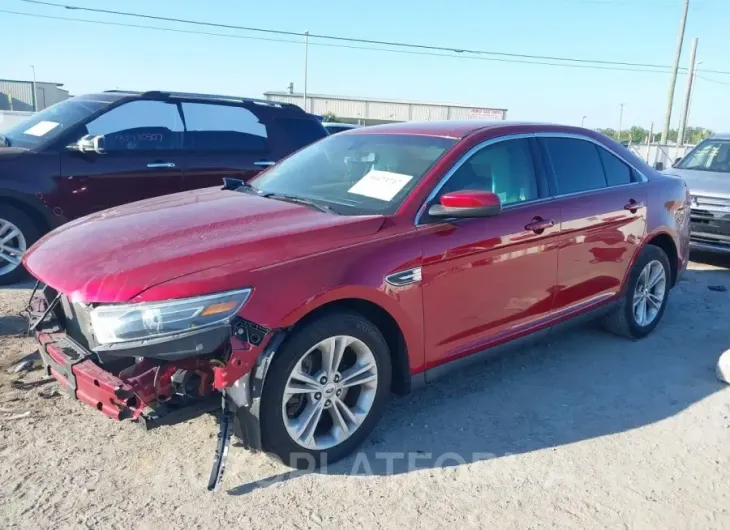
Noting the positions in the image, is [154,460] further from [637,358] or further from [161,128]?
[161,128]

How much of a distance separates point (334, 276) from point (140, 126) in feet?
14.5

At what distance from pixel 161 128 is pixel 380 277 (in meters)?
4.42

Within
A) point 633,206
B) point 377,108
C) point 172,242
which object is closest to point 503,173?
point 633,206

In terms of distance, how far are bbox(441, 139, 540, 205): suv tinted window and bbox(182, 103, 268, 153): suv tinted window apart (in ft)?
12.7

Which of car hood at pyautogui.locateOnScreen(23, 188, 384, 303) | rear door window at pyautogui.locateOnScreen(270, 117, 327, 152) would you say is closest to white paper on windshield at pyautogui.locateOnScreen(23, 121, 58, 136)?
rear door window at pyautogui.locateOnScreen(270, 117, 327, 152)

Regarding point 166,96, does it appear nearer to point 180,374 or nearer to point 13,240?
point 13,240

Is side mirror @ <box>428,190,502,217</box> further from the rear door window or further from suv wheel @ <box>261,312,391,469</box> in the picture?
the rear door window

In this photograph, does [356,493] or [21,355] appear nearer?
[356,493]

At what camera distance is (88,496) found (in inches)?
112

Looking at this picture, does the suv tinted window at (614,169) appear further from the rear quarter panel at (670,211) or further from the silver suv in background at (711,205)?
the silver suv in background at (711,205)

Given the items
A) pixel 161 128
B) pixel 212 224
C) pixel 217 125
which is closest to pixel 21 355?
pixel 212 224

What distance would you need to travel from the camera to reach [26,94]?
4866cm

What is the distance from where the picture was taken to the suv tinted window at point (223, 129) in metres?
6.84

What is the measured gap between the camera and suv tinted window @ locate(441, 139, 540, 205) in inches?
148
